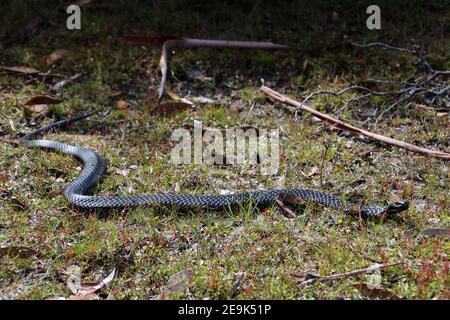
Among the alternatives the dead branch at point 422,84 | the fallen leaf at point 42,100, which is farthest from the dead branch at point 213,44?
the fallen leaf at point 42,100

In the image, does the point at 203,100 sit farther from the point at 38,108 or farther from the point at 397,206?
the point at 397,206

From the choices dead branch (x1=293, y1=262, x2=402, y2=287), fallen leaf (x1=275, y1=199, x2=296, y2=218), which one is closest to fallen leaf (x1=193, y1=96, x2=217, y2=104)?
fallen leaf (x1=275, y1=199, x2=296, y2=218)

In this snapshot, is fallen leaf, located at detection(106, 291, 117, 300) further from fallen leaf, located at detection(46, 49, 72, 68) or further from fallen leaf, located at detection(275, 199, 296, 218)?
fallen leaf, located at detection(46, 49, 72, 68)

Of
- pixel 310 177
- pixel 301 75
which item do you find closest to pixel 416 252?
pixel 310 177

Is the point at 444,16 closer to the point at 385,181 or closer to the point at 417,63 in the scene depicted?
the point at 417,63

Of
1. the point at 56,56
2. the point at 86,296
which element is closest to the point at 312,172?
the point at 86,296

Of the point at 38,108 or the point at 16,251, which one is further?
the point at 38,108
